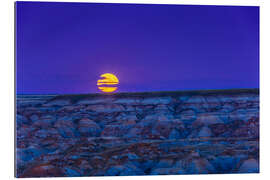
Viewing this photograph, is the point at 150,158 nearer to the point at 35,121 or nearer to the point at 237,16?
the point at 35,121

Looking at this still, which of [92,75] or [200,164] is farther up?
[92,75]

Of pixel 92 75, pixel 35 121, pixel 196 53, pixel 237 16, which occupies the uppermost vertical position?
pixel 237 16

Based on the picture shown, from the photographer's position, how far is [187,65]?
20.4 ft

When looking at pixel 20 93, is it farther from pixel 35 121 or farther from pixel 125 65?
pixel 125 65

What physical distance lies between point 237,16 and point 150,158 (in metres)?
2.85

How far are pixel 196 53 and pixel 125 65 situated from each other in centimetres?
124

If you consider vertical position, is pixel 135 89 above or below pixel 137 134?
above

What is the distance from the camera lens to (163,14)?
621 centimetres

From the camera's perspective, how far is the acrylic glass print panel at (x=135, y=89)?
5.99 meters

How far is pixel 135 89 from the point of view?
614cm

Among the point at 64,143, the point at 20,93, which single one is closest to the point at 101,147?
the point at 64,143

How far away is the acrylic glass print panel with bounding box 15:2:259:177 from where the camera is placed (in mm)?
5988

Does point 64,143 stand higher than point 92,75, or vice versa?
point 92,75

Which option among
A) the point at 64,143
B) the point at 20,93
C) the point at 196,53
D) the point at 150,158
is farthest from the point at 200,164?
the point at 20,93
